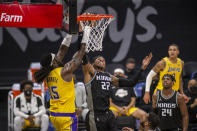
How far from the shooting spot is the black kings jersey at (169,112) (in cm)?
812

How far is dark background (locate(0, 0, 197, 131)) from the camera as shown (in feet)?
45.7

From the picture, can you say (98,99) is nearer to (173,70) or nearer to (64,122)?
(64,122)

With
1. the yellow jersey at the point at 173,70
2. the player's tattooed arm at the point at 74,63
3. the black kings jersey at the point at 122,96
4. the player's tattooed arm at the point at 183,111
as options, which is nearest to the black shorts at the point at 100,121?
the player's tattooed arm at the point at 74,63

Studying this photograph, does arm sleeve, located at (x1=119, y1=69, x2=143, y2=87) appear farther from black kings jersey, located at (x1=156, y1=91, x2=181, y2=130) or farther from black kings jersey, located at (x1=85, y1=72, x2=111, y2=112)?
black kings jersey, located at (x1=156, y1=91, x2=181, y2=130)

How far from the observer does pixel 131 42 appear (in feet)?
46.6

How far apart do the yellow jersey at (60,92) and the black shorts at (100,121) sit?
62 cm

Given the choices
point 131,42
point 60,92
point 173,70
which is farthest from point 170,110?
point 131,42

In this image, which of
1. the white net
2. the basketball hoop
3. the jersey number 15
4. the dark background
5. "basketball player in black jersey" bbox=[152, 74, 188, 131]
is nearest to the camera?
the jersey number 15

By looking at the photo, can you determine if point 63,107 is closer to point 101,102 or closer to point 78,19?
point 101,102

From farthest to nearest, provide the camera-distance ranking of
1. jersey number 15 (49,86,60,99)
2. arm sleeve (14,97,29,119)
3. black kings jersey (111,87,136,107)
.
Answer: black kings jersey (111,87,136,107), arm sleeve (14,97,29,119), jersey number 15 (49,86,60,99)

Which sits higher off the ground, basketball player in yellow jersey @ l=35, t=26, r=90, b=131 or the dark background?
the dark background

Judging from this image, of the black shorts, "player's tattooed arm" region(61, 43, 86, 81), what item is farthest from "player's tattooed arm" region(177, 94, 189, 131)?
"player's tattooed arm" region(61, 43, 86, 81)

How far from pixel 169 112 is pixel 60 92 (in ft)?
7.68

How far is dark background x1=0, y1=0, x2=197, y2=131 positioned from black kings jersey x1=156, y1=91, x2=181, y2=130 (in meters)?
5.64
